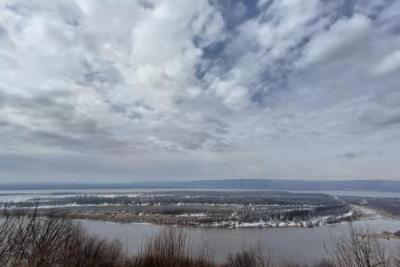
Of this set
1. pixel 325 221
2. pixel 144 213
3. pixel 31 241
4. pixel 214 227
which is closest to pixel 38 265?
pixel 31 241

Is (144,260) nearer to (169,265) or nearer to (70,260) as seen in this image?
(169,265)

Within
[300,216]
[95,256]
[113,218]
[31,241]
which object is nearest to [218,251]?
[95,256]

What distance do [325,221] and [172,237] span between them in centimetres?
6756

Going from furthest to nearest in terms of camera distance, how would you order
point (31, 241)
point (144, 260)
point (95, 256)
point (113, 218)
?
1. point (113, 218)
2. point (95, 256)
3. point (144, 260)
4. point (31, 241)

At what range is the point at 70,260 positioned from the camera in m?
9.59

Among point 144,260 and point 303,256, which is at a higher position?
point 144,260

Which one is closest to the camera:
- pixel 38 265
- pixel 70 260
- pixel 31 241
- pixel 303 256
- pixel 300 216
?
pixel 38 265

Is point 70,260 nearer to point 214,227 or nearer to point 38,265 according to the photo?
point 38,265

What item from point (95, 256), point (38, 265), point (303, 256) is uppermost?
point (38, 265)

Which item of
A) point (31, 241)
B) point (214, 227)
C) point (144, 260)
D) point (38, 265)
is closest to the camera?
point (38, 265)

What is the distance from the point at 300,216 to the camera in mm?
80250

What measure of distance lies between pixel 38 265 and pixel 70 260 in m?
2.60

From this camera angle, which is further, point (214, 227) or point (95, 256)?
point (214, 227)

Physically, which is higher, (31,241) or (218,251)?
(31,241)
